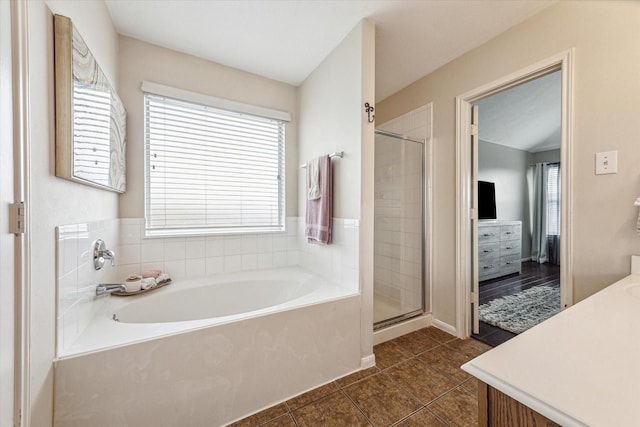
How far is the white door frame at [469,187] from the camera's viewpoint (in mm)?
1431

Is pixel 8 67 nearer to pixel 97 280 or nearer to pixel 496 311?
pixel 97 280

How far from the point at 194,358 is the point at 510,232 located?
4645 millimetres

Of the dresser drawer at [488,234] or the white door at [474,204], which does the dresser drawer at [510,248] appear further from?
the white door at [474,204]

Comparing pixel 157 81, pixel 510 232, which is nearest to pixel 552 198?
pixel 510 232

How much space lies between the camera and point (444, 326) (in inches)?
86.4

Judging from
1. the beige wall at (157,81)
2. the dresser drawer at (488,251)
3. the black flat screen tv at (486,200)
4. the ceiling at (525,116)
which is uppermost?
the ceiling at (525,116)

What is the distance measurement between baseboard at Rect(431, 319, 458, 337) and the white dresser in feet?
6.01

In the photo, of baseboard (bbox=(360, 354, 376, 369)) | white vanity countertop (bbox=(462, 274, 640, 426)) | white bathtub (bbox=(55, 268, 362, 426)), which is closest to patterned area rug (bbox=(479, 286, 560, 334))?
baseboard (bbox=(360, 354, 376, 369))

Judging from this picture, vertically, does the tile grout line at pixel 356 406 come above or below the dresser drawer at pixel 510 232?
below

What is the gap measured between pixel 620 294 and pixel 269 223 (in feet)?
7.41

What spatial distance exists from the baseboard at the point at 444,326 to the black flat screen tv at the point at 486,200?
253cm

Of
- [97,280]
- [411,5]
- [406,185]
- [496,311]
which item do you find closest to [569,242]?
[406,185]

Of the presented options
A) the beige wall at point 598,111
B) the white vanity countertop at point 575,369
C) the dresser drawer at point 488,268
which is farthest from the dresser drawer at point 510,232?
the white vanity countertop at point 575,369

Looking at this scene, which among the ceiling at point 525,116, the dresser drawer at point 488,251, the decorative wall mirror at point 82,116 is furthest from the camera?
the dresser drawer at point 488,251
